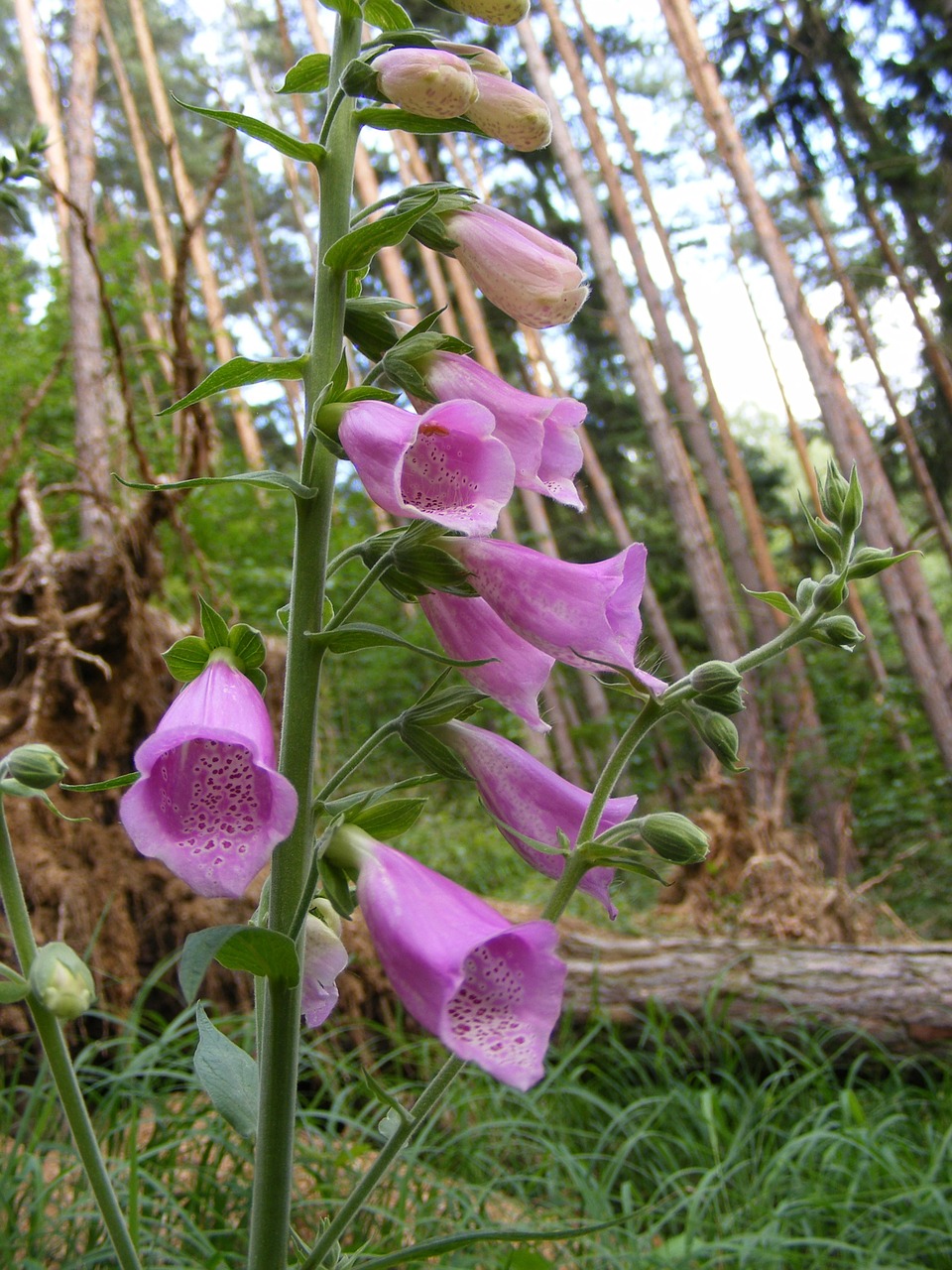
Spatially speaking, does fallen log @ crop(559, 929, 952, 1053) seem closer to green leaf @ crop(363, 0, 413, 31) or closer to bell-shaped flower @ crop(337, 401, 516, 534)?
bell-shaped flower @ crop(337, 401, 516, 534)

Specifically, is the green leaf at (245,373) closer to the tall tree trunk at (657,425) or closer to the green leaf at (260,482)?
the green leaf at (260,482)

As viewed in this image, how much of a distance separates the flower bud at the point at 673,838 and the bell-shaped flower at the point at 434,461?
282 mm

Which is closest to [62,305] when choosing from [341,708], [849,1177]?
[341,708]

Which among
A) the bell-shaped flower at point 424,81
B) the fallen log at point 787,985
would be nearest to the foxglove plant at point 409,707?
the bell-shaped flower at point 424,81

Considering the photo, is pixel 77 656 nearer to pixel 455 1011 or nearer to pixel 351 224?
pixel 351 224

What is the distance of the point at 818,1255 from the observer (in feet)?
6.75

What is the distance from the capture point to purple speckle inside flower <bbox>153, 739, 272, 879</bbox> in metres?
0.73

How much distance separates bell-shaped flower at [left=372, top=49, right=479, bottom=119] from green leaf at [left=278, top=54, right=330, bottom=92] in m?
0.14

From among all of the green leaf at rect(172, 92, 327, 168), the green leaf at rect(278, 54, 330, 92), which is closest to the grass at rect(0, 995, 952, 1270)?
the green leaf at rect(172, 92, 327, 168)

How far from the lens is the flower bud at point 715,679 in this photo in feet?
2.68

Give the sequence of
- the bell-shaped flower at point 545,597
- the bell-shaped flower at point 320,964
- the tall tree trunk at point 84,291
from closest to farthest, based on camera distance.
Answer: the bell-shaped flower at point 545,597 < the bell-shaped flower at point 320,964 < the tall tree trunk at point 84,291

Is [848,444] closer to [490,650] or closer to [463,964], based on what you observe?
[490,650]

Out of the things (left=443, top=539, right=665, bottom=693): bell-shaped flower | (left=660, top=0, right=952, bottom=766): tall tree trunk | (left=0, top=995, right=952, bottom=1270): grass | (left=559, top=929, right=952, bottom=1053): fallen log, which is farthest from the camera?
(left=660, top=0, right=952, bottom=766): tall tree trunk

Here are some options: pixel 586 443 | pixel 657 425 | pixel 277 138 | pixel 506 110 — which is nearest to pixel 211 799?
pixel 277 138
